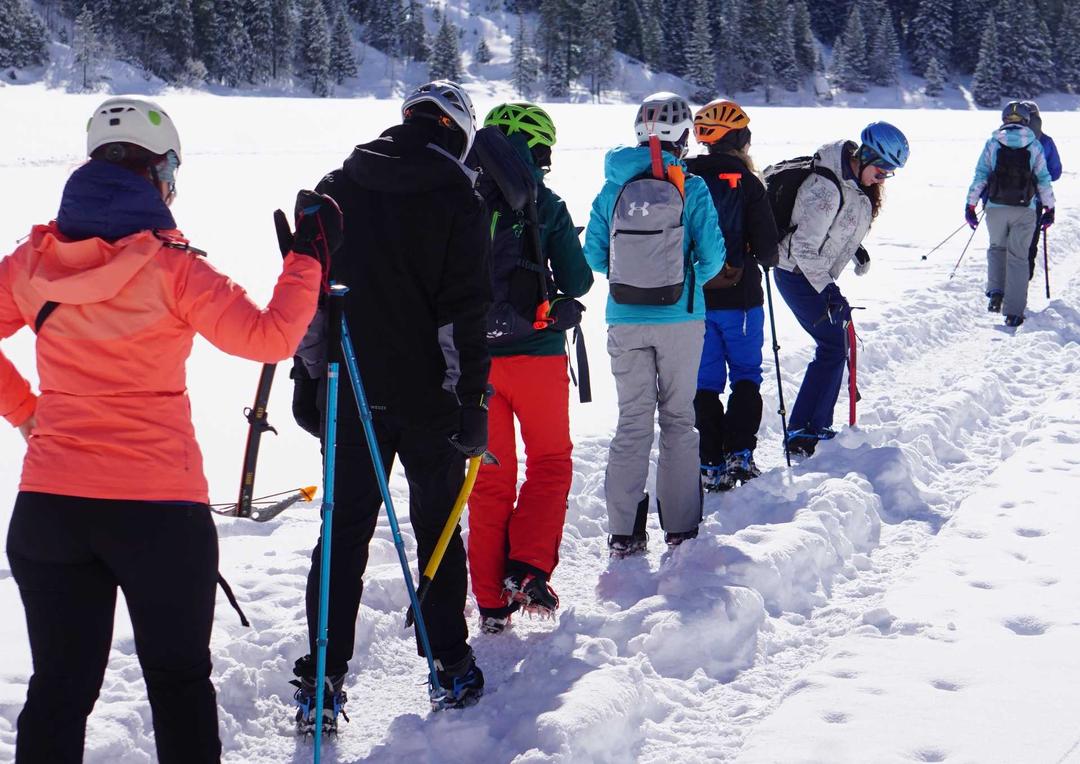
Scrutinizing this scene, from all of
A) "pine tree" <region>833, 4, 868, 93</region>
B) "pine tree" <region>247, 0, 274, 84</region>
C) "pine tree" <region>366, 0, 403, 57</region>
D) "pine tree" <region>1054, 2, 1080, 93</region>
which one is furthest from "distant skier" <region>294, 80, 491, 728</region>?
"pine tree" <region>1054, 2, 1080, 93</region>

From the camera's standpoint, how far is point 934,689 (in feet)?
12.2

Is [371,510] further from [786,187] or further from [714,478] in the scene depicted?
[786,187]

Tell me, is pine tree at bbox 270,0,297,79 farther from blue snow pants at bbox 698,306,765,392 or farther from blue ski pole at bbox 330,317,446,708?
blue ski pole at bbox 330,317,446,708

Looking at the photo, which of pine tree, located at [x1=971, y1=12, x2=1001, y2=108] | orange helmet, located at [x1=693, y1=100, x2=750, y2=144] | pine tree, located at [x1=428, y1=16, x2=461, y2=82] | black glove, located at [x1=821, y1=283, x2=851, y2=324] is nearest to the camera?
orange helmet, located at [x1=693, y1=100, x2=750, y2=144]

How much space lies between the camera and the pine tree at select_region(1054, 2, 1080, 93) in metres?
97.4

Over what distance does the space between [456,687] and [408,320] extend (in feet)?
4.44

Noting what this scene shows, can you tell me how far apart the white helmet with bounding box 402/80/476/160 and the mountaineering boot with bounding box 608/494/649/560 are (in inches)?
90.1

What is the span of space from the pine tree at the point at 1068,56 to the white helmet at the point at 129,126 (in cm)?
11012

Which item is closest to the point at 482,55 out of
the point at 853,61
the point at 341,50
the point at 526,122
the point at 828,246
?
the point at 341,50

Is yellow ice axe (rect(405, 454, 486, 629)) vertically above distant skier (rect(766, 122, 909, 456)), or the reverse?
distant skier (rect(766, 122, 909, 456))

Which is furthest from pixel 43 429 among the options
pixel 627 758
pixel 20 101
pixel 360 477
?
pixel 20 101

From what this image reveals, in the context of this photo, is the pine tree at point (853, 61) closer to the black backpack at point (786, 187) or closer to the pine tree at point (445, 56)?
the pine tree at point (445, 56)

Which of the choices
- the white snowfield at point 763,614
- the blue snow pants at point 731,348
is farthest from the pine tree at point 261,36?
the blue snow pants at point 731,348

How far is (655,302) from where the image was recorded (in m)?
4.79
